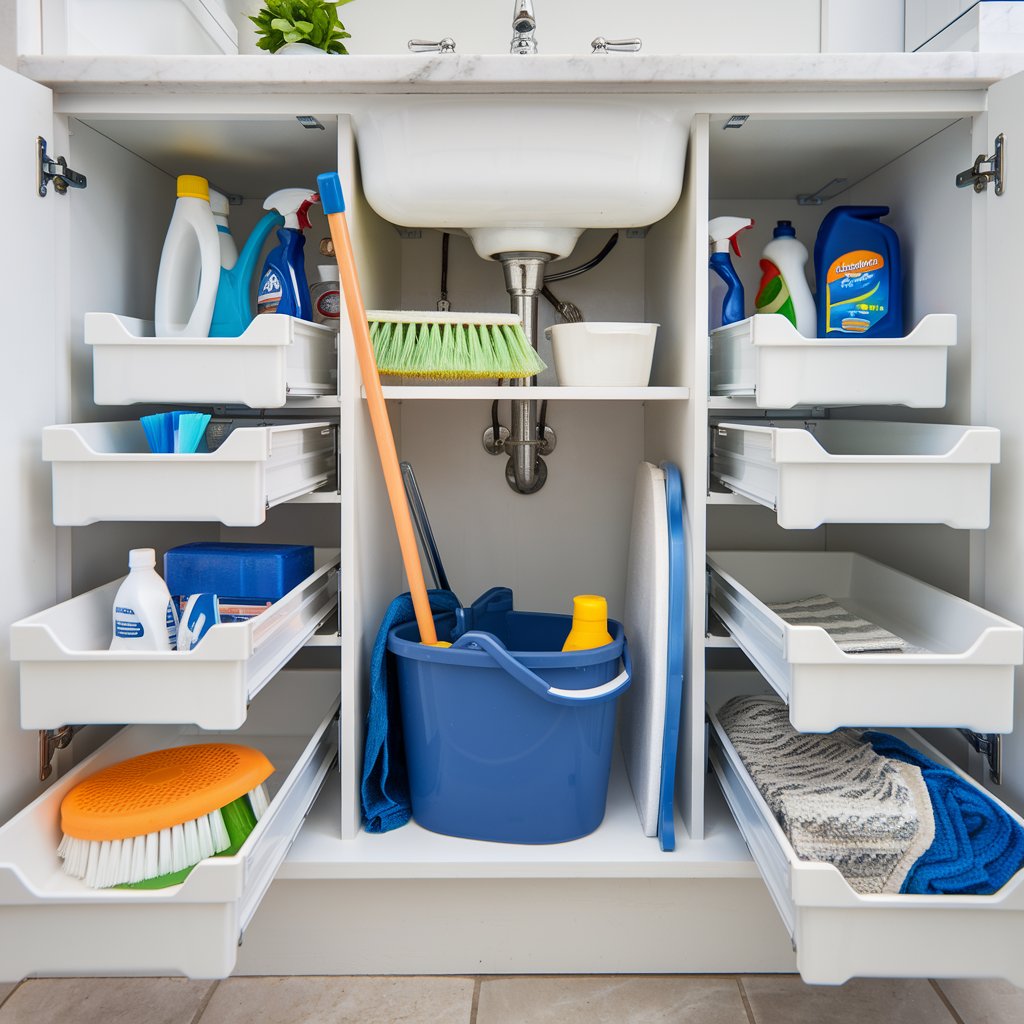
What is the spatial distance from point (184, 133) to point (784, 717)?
117cm

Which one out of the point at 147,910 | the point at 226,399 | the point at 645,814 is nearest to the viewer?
the point at 147,910

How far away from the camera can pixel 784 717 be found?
1253 millimetres

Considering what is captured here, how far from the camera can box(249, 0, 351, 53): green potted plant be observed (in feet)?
3.98

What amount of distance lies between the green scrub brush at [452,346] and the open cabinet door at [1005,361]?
0.58 m

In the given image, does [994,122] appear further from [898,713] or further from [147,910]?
[147,910]

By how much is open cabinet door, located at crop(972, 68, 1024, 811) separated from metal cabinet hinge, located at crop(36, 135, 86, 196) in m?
1.15

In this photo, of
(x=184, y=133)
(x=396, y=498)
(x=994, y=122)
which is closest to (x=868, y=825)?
(x=396, y=498)

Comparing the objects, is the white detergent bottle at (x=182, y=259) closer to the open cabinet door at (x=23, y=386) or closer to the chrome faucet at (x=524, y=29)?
the open cabinet door at (x=23, y=386)

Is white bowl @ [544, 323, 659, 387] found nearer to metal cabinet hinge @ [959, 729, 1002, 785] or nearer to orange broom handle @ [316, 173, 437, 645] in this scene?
orange broom handle @ [316, 173, 437, 645]

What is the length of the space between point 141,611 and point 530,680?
0.47 meters

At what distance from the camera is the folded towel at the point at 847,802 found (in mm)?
925

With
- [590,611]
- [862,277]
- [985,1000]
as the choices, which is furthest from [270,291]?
[985,1000]

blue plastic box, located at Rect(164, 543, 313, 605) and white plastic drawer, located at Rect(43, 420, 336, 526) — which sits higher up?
white plastic drawer, located at Rect(43, 420, 336, 526)

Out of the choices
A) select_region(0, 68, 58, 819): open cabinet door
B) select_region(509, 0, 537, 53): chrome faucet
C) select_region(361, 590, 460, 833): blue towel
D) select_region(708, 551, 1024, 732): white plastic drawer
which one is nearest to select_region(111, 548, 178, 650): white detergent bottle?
select_region(0, 68, 58, 819): open cabinet door
